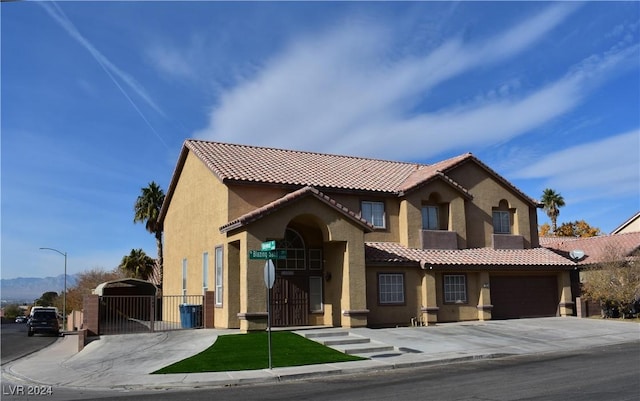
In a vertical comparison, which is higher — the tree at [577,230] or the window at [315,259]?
the tree at [577,230]

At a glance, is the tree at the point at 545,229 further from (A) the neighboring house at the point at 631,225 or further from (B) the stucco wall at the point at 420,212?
(B) the stucco wall at the point at 420,212

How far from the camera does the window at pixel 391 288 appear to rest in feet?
82.9

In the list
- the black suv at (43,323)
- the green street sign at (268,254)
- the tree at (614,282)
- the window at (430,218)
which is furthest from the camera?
the black suv at (43,323)

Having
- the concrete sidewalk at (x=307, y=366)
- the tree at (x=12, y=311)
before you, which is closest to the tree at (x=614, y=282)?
the concrete sidewalk at (x=307, y=366)

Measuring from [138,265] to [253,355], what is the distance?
3501cm

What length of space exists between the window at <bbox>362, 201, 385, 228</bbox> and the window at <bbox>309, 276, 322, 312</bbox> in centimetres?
432

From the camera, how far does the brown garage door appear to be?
28.8 meters

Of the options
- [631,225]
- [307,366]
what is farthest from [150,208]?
[631,225]

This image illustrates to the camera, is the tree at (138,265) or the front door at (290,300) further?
the tree at (138,265)

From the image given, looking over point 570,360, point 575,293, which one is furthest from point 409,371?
point 575,293

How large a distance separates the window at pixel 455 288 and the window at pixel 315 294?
6486 mm

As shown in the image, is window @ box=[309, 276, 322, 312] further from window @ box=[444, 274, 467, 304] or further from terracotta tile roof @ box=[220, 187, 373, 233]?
window @ box=[444, 274, 467, 304]

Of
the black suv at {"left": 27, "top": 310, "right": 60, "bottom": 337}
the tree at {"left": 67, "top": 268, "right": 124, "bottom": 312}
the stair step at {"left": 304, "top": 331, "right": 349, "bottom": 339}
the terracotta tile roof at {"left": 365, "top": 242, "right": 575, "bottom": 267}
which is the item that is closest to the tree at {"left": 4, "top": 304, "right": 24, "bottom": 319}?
the tree at {"left": 67, "top": 268, "right": 124, "bottom": 312}

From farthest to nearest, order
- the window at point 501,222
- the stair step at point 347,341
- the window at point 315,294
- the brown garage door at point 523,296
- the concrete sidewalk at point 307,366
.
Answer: the window at point 501,222 < the brown garage door at point 523,296 < the window at point 315,294 < the stair step at point 347,341 < the concrete sidewalk at point 307,366
